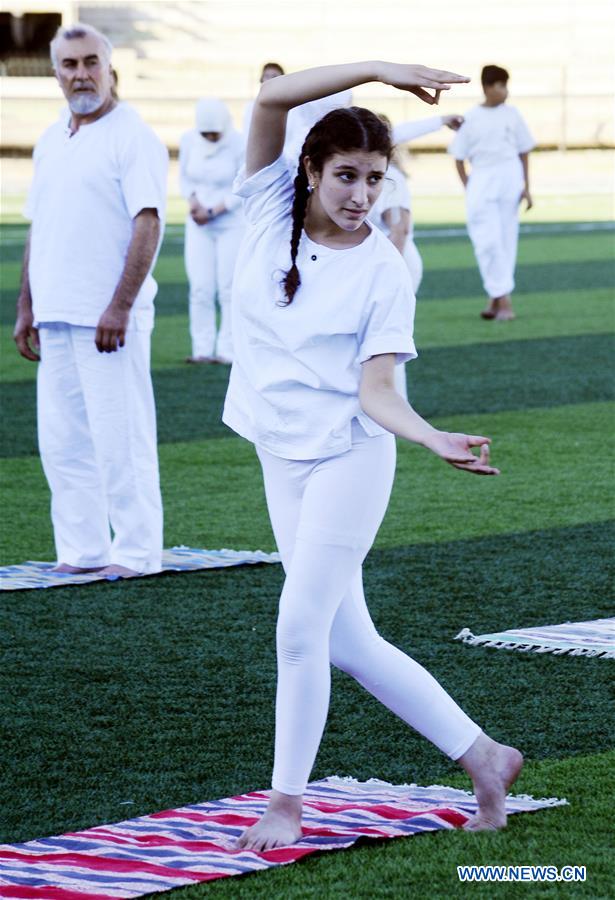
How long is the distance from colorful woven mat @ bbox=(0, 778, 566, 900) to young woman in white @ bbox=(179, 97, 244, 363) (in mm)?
9630

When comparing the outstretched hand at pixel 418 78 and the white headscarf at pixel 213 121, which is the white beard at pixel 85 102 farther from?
the white headscarf at pixel 213 121

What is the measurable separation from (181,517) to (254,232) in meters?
4.49

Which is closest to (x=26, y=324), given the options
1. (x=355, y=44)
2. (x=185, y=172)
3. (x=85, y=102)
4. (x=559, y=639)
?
(x=85, y=102)

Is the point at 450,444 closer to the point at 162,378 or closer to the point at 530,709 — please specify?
the point at 530,709

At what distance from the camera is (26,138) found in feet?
142

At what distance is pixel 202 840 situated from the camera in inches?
164

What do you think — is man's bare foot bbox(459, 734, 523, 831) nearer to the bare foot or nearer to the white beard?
the white beard

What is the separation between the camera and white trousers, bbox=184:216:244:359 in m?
14.1

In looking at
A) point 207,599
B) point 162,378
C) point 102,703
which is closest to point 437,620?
point 207,599

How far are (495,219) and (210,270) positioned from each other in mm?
4574

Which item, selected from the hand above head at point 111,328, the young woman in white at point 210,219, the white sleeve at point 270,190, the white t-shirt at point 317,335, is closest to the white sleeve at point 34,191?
the hand above head at point 111,328

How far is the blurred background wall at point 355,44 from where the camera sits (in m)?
46.1

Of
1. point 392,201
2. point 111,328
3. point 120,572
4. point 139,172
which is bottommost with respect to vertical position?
point 120,572

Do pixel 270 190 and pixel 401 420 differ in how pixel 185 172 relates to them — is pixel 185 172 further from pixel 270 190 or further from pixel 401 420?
pixel 401 420
